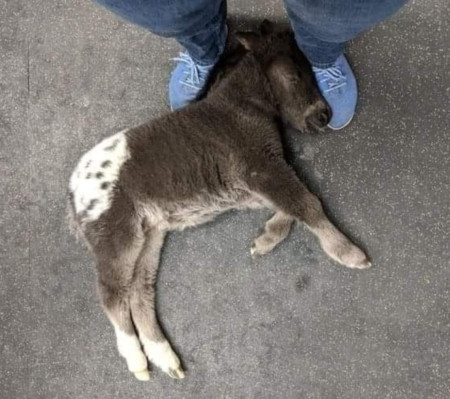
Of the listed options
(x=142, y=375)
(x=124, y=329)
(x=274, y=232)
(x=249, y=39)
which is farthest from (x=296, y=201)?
(x=142, y=375)

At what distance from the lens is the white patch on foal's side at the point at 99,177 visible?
1984 millimetres

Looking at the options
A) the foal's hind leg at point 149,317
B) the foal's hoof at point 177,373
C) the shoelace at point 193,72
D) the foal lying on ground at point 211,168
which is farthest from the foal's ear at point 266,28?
the foal's hoof at point 177,373

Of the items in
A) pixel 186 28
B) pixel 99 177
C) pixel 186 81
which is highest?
pixel 186 28

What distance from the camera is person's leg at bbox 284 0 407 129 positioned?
1274 millimetres

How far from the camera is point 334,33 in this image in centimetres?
144

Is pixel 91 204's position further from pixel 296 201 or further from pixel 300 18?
pixel 300 18

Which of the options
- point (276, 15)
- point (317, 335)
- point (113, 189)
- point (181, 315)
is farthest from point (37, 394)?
point (276, 15)

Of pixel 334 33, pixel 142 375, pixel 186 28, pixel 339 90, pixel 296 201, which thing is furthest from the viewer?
pixel 142 375

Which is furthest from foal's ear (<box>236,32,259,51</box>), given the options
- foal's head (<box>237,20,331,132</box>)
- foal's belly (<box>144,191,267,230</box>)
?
foal's belly (<box>144,191,267,230</box>)

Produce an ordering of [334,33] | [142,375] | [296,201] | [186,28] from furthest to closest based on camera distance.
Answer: [142,375], [296,201], [186,28], [334,33]

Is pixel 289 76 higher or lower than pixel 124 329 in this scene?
higher

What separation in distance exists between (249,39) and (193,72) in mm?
274

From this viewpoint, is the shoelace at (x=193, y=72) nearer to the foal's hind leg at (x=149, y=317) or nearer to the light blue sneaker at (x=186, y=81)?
the light blue sneaker at (x=186, y=81)

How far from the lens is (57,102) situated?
2346 millimetres
